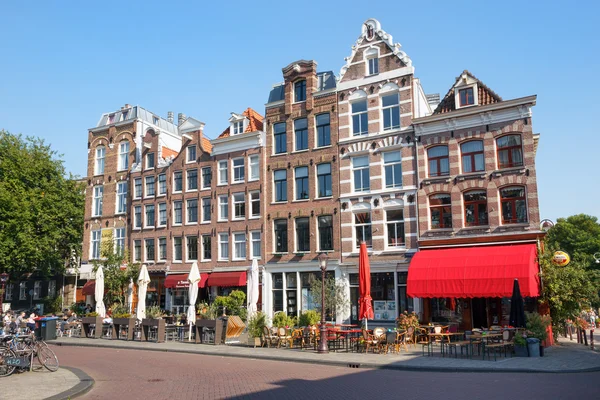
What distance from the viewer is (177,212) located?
39.6 metres

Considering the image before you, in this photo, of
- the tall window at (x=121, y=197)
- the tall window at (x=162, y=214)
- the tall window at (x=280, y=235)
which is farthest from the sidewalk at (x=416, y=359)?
the tall window at (x=121, y=197)

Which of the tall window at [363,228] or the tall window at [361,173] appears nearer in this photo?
the tall window at [363,228]

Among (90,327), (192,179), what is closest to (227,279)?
(192,179)

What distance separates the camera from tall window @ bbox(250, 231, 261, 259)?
35.4 m

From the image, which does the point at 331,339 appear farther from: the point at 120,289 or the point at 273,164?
the point at 120,289

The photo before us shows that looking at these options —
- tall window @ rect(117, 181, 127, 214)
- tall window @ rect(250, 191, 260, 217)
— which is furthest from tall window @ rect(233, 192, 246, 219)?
tall window @ rect(117, 181, 127, 214)

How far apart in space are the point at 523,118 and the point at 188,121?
2339 cm

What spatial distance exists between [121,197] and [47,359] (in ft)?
93.5

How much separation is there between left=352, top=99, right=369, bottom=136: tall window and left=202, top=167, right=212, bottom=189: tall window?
1162 centimetres

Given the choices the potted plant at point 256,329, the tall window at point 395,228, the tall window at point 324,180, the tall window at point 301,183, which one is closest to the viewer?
the potted plant at point 256,329

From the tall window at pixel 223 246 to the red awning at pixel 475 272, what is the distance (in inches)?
564

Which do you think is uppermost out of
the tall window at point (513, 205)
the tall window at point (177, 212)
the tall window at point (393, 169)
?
the tall window at point (393, 169)

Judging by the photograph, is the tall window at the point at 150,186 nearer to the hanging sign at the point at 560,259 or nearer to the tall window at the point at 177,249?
the tall window at the point at 177,249

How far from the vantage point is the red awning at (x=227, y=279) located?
34875 mm
